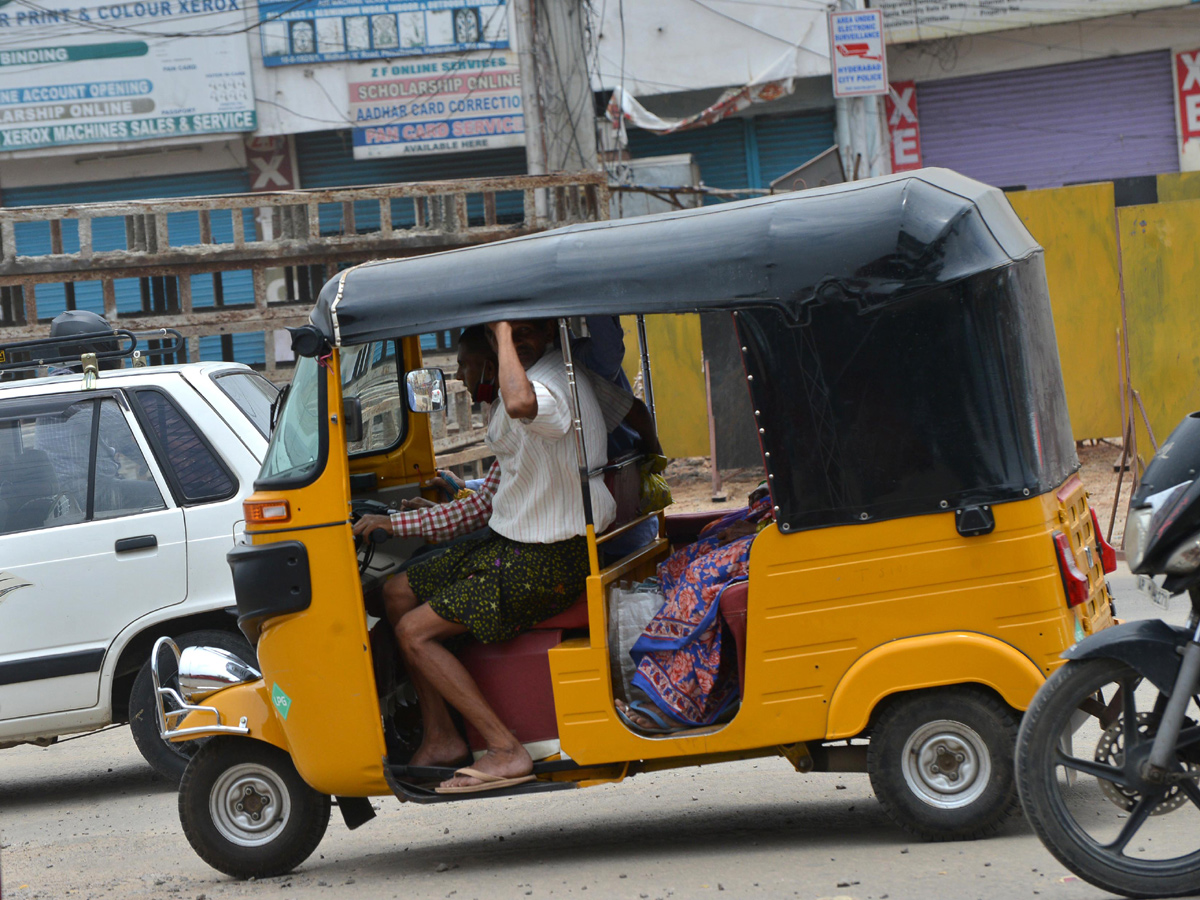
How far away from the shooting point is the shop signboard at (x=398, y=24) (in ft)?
66.5

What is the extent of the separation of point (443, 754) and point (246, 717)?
0.71 meters

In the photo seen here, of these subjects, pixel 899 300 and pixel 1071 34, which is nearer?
pixel 899 300

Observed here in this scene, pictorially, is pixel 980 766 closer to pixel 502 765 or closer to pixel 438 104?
pixel 502 765

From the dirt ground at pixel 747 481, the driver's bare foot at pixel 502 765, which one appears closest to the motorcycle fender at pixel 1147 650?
the driver's bare foot at pixel 502 765

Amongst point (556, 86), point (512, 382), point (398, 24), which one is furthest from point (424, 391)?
point (398, 24)

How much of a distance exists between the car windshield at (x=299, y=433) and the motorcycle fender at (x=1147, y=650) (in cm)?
244

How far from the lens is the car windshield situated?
457cm

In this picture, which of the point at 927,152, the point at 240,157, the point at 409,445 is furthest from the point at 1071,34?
the point at 409,445

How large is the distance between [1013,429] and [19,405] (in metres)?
4.47

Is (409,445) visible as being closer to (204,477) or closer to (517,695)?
(204,477)

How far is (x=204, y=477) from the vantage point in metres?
6.27

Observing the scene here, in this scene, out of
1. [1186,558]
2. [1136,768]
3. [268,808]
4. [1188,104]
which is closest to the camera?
[1186,558]

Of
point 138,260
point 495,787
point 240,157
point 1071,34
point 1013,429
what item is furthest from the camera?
point 240,157

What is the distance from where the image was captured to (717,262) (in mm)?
4250
